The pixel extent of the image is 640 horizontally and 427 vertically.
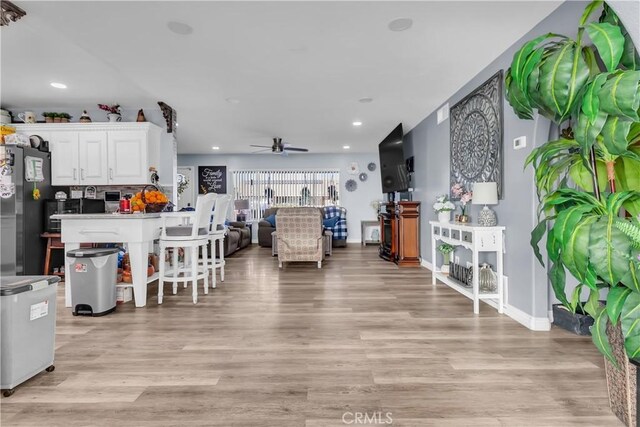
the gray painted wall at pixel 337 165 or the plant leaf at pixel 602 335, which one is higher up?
the gray painted wall at pixel 337 165

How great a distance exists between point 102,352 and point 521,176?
3.50 meters

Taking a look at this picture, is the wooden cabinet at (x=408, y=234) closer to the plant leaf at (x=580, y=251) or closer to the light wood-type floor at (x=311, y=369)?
the light wood-type floor at (x=311, y=369)

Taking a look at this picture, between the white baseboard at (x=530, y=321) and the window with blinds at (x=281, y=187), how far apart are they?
650cm

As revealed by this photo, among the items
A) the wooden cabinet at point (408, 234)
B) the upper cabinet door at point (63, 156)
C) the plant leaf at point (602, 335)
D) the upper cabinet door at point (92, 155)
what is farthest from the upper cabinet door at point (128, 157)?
the plant leaf at point (602, 335)

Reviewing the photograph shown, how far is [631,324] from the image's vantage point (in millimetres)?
1133

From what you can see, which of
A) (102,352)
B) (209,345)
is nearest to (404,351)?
(209,345)

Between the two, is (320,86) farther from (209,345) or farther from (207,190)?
(207,190)

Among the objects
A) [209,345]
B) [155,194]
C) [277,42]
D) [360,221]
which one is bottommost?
[209,345]

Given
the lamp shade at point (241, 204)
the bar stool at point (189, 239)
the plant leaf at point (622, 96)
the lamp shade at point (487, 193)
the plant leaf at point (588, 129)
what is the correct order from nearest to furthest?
1. the plant leaf at point (622, 96)
2. the plant leaf at point (588, 129)
3. the lamp shade at point (487, 193)
4. the bar stool at point (189, 239)
5. the lamp shade at point (241, 204)

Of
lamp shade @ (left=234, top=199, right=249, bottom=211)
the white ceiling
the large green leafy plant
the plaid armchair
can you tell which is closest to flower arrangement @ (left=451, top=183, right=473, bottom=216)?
the white ceiling

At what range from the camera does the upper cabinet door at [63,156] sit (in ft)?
15.0

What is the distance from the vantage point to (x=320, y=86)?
149 inches

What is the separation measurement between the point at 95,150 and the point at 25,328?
3720 millimetres

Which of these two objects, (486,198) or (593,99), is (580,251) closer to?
(593,99)
